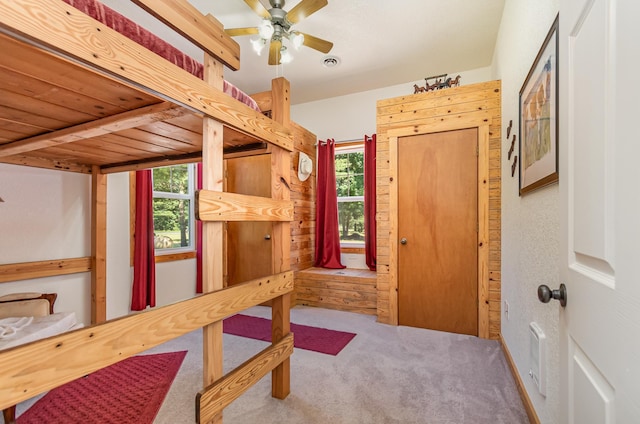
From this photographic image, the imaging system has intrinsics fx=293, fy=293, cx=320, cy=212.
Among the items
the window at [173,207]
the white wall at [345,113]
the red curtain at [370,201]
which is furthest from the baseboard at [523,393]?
the window at [173,207]

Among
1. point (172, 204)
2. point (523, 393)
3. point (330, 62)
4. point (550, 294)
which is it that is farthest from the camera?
point (172, 204)

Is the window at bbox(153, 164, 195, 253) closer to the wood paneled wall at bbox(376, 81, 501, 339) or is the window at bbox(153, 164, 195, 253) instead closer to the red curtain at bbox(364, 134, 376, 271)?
the red curtain at bbox(364, 134, 376, 271)

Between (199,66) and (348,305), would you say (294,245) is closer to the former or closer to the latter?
(348,305)

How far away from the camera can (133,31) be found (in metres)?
1.01

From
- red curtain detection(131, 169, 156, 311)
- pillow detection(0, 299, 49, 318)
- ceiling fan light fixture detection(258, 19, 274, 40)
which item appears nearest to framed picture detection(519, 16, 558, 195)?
ceiling fan light fixture detection(258, 19, 274, 40)

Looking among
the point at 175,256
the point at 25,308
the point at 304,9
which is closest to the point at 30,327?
the point at 25,308

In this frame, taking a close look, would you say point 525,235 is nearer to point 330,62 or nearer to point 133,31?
point 133,31

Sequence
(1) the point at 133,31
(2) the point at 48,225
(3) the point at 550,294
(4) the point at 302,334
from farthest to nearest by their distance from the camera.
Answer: (4) the point at 302,334
(2) the point at 48,225
(1) the point at 133,31
(3) the point at 550,294

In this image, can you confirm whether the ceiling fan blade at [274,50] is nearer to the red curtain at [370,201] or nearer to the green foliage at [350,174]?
the red curtain at [370,201]

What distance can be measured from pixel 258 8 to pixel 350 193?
2.57 metres

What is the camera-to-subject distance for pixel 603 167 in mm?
595

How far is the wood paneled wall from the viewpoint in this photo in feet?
8.65

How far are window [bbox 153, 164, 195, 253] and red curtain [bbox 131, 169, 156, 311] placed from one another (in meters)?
0.32

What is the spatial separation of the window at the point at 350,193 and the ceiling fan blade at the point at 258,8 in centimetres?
214
